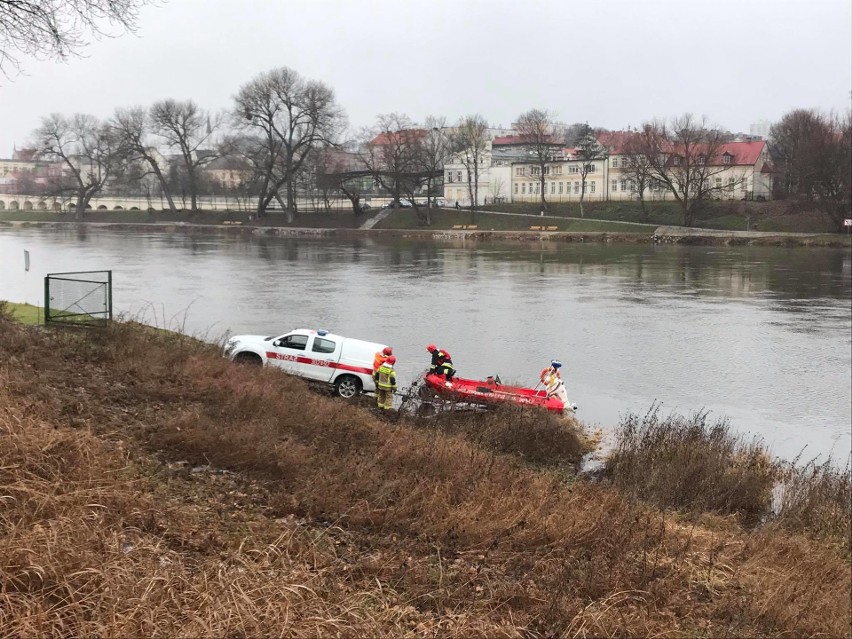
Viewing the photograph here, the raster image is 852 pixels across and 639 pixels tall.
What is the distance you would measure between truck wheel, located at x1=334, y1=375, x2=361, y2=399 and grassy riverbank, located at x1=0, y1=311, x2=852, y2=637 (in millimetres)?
4147

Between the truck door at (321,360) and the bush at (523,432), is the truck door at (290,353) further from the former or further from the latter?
the bush at (523,432)

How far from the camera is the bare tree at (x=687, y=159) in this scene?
81.6 m

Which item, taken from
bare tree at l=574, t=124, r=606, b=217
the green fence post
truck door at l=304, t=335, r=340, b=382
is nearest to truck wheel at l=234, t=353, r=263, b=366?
truck door at l=304, t=335, r=340, b=382

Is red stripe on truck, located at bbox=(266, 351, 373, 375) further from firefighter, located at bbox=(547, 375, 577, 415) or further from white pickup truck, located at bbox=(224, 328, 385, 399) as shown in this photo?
firefighter, located at bbox=(547, 375, 577, 415)

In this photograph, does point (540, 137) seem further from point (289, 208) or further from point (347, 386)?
point (347, 386)

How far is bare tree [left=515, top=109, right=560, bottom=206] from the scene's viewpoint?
98.8 m

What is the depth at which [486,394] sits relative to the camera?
15.7 m

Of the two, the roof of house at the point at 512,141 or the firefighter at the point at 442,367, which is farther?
the roof of house at the point at 512,141

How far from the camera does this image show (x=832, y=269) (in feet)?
162

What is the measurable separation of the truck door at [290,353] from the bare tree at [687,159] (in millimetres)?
70728

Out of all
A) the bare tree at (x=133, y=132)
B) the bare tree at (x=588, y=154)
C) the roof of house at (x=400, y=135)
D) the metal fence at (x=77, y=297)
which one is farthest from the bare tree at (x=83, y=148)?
the metal fence at (x=77, y=297)

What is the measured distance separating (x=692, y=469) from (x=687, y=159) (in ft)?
250

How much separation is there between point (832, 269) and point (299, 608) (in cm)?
5274

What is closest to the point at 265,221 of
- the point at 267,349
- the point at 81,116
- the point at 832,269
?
the point at 81,116
